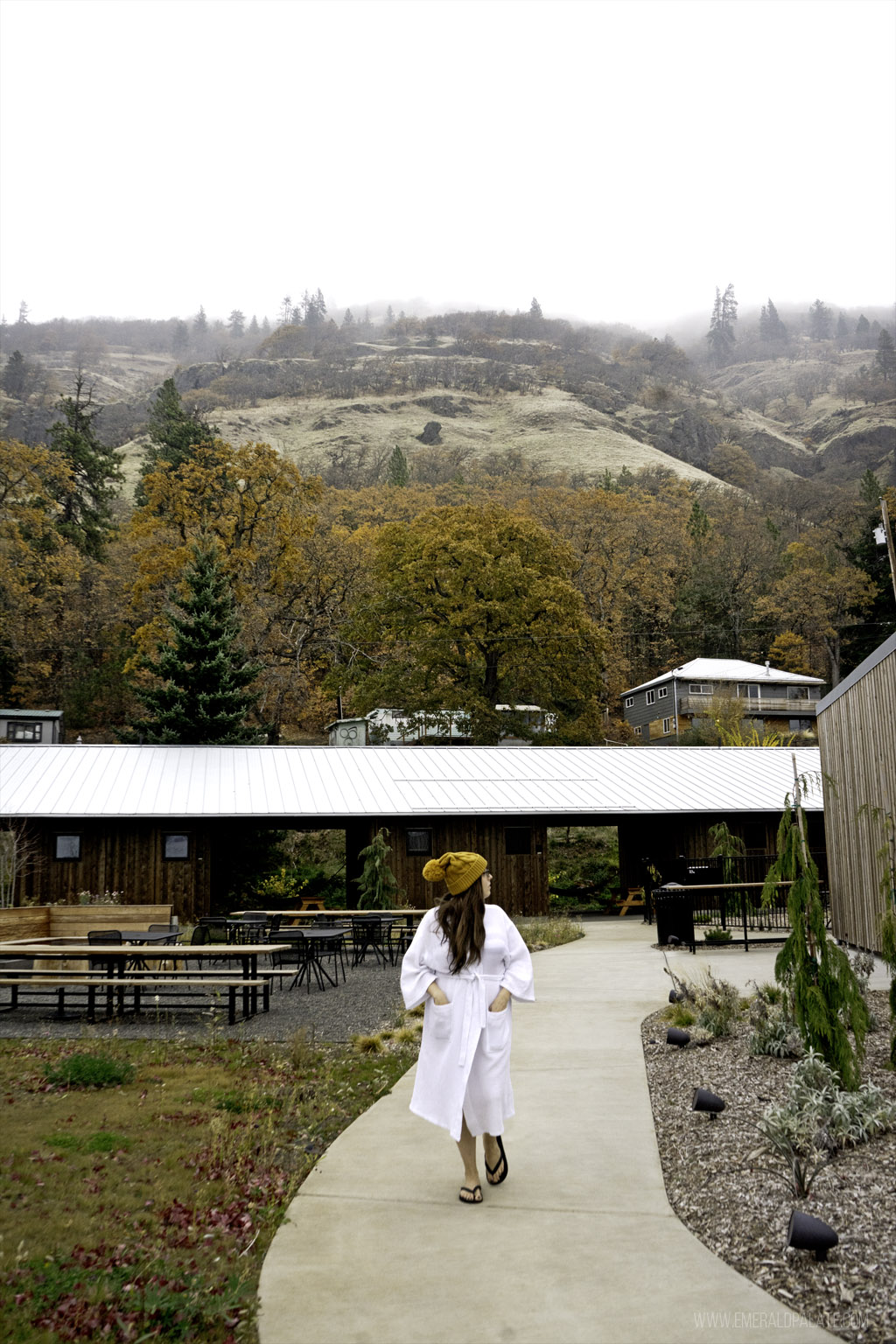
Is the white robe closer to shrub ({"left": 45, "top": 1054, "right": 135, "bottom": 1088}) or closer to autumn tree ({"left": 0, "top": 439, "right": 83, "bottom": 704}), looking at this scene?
shrub ({"left": 45, "top": 1054, "right": 135, "bottom": 1088})

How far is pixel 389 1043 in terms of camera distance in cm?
908

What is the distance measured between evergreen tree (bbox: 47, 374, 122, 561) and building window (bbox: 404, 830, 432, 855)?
3284cm

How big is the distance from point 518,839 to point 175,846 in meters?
7.69

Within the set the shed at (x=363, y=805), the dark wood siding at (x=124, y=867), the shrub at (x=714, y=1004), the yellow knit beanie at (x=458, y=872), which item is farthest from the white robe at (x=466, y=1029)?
the dark wood siding at (x=124, y=867)

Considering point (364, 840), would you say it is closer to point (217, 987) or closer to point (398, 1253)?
point (217, 987)

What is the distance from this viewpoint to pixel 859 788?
566 inches

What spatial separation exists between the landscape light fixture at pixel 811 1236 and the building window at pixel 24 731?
2801 centimetres

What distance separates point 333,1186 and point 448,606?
32472mm

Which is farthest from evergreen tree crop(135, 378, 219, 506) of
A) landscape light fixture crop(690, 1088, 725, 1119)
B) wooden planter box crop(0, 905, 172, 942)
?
landscape light fixture crop(690, 1088, 725, 1119)

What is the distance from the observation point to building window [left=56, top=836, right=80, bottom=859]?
2123 cm

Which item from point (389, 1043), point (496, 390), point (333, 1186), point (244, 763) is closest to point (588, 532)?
point (244, 763)

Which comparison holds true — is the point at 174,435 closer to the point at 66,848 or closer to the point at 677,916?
the point at 66,848

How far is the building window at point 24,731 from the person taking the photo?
28609 mm

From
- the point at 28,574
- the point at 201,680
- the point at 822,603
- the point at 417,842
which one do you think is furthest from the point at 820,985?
the point at 822,603
